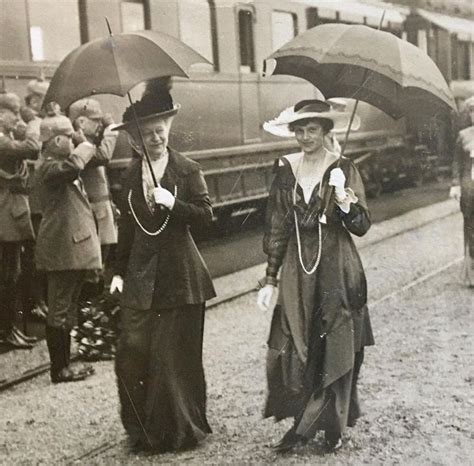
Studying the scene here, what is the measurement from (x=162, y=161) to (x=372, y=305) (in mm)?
2720

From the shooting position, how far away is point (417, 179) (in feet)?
31.5

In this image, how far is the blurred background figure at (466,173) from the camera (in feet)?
18.3

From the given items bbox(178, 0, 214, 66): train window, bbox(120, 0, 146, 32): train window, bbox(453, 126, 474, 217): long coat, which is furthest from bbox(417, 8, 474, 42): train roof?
bbox(120, 0, 146, 32): train window

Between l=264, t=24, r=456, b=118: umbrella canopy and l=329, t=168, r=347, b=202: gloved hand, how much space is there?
1.33 ft

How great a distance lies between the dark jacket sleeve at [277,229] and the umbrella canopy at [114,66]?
64 cm

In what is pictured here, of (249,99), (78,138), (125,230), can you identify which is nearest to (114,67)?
(125,230)

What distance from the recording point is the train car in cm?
456

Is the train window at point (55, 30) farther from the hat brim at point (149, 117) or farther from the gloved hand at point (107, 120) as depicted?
the hat brim at point (149, 117)

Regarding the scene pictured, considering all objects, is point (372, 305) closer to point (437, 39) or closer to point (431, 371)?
point (431, 371)

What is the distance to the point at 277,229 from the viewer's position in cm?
355

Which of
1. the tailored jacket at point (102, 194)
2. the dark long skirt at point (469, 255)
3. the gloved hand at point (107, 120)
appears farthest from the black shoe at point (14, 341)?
the dark long skirt at point (469, 255)

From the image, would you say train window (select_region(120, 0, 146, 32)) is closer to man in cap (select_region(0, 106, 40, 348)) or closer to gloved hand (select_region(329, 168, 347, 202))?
man in cap (select_region(0, 106, 40, 348))

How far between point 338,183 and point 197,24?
2.18 meters

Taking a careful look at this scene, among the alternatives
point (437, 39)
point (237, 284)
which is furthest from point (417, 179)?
point (237, 284)
